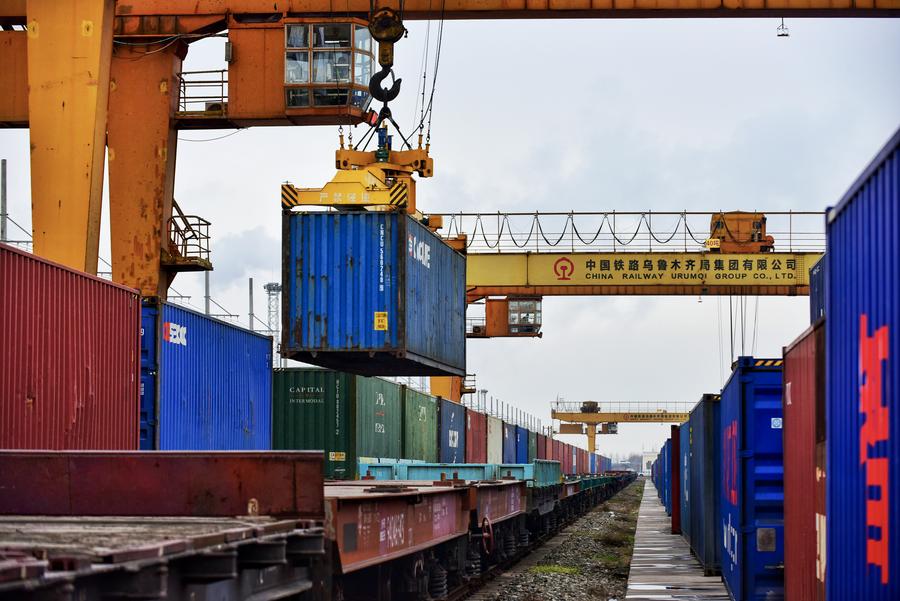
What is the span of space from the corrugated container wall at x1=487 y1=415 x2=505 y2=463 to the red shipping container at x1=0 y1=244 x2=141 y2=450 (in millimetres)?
21950

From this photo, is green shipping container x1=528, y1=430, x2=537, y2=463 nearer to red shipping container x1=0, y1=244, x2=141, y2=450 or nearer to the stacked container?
the stacked container

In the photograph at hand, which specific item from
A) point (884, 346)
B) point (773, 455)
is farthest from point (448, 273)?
point (884, 346)

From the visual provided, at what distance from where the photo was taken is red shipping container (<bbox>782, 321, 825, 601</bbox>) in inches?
304

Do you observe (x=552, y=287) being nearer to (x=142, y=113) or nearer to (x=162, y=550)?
(x=142, y=113)

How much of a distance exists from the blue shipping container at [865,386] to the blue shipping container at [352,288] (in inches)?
451

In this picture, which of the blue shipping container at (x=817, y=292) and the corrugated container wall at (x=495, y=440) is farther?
the corrugated container wall at (x=495, y=440)

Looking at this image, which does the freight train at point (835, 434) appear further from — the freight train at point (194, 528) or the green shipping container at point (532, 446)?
the green shipping container at point (532, 446)

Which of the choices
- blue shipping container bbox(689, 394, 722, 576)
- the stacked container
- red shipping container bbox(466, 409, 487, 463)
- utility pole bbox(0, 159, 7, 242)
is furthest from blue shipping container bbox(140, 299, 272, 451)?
utility pole bbox(0, 159, 7, 242)

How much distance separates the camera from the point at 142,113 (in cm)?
2400

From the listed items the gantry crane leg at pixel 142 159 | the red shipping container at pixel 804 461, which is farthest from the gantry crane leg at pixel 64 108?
the red shipping container at pixel 804 461

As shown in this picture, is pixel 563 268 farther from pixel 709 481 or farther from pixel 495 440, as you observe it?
pixel 709 481

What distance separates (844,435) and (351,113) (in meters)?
19.1

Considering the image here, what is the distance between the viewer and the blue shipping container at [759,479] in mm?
11430

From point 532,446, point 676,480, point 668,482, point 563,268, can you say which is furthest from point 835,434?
point 532,446
